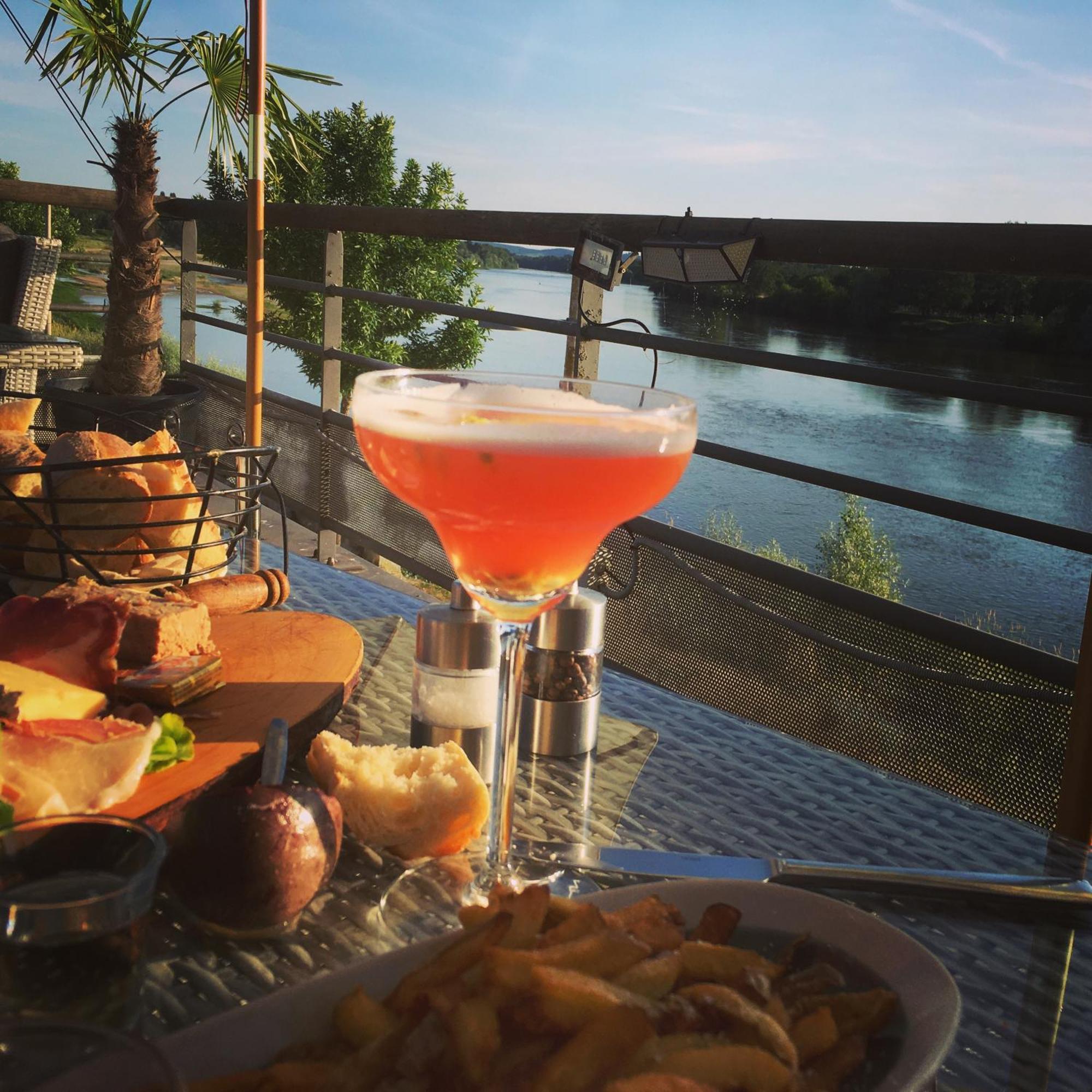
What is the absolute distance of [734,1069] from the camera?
0.43 metres

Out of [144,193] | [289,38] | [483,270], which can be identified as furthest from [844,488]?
[289,38]

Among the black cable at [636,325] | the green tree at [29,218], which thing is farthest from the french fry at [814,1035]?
the green tree at [29,218]

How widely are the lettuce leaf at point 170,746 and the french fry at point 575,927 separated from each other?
39 cm

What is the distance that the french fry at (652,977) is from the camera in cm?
51

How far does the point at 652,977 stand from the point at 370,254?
2743 centimetres

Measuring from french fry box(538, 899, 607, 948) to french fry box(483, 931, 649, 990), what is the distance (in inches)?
0.4

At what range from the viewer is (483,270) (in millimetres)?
28156

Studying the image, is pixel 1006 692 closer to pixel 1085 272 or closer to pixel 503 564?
pixel 1085 272

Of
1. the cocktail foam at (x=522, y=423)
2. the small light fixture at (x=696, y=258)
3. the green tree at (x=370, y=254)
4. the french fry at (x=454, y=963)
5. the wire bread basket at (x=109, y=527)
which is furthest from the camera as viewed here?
the green tree at (x=370, y=254)

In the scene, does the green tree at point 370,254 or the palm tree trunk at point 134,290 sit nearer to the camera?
the palm tree trunk at point 134,290

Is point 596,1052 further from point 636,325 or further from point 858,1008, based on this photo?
point 636,325

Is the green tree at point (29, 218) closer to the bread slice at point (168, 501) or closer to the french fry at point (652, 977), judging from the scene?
the bread slice at point (168, 501)

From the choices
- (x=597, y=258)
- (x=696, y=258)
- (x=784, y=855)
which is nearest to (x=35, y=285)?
(x=597, y=258)

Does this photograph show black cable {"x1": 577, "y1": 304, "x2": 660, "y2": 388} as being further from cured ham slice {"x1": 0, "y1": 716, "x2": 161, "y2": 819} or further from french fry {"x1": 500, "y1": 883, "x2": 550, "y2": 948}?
french fry {"x1": 500, "y1": 883, "x2": 550, "y2": 948}
